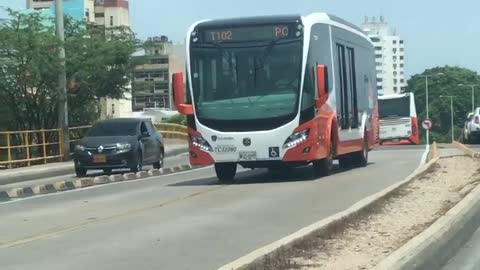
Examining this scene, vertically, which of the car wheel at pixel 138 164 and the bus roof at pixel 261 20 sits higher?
the bus roof at pixel 261 20

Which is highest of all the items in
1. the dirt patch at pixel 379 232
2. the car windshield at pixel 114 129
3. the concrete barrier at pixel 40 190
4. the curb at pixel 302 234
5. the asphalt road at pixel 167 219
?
the car windshield at pixel 114 129

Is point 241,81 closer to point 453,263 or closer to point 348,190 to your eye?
point 348,190

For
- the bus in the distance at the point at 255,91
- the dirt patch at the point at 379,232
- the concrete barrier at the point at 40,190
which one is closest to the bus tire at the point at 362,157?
the bus in the distance at the point at 255,91

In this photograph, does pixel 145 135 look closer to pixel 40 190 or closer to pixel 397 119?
pixel 40 190

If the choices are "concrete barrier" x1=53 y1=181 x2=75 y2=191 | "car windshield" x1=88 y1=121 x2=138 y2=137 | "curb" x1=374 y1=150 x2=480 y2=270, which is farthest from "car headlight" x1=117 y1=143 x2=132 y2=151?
"curb" x1=374 y1=150 x2=480 y2=270

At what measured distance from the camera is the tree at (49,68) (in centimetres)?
3095

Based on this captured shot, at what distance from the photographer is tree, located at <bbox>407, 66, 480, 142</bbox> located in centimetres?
9975

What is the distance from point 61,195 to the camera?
1839 centimetres

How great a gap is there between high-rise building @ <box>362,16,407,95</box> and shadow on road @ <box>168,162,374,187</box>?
146 metres

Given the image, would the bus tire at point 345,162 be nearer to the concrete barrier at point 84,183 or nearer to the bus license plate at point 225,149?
the bus license plate at point 225,149

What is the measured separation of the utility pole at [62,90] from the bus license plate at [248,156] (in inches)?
573

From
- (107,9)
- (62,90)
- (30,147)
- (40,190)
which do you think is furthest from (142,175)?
(107,9)

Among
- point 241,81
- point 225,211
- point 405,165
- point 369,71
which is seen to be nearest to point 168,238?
point 225,211

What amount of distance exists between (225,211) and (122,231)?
2.42 m
